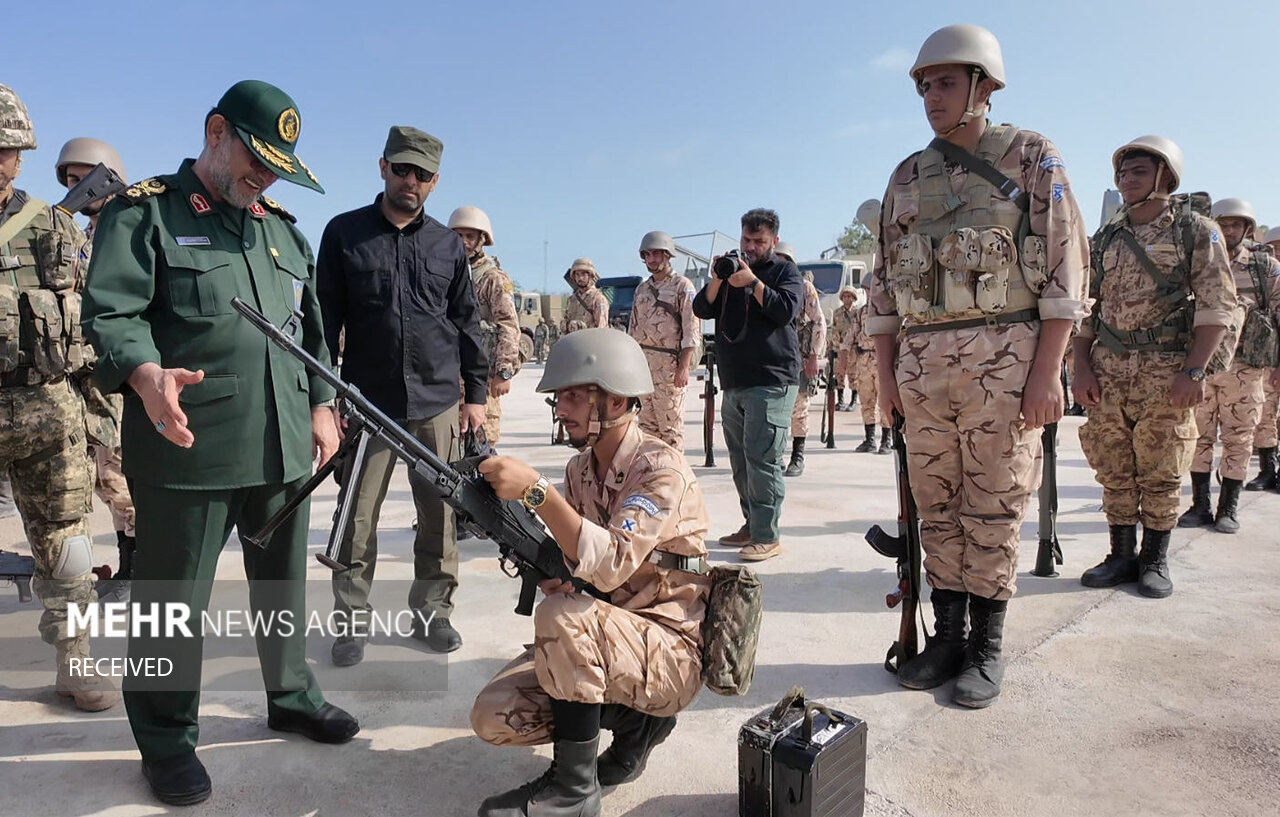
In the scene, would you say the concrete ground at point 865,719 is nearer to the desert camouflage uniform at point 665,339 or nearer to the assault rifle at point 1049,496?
the assault rifle at point 1049,496

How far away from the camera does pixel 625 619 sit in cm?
218

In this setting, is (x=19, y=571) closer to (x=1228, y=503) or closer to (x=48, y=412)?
(x=48, y=412)

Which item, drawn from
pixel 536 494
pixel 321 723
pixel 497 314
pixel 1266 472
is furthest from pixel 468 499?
pixel 1266 472

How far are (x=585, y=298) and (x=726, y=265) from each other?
16.9 feet

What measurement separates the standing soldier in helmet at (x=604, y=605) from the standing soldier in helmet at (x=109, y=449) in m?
2.56

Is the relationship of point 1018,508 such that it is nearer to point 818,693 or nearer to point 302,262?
point 818,693

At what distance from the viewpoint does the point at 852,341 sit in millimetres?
10281

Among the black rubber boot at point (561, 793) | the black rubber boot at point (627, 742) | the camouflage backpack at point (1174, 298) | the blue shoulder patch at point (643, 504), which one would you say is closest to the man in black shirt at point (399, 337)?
the black rubber boot at point (627, 742)

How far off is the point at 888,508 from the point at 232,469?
5.01 m

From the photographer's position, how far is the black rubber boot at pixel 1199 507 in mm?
5625

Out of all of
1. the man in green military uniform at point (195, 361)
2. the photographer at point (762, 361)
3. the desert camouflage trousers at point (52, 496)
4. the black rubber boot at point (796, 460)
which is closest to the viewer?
the man in green military uniform at point (195, 361)

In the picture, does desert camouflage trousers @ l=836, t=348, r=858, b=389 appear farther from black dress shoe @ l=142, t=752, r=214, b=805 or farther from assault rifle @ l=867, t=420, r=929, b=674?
black dress shoe @ l=142, t=752, r=214, b=805

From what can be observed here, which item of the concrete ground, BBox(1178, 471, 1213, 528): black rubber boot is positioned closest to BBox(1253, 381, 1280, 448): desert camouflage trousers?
BBox(1178, 471, 1213, 528): black rubber boot

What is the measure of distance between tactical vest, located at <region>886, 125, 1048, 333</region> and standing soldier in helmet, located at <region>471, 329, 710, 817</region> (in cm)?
133
